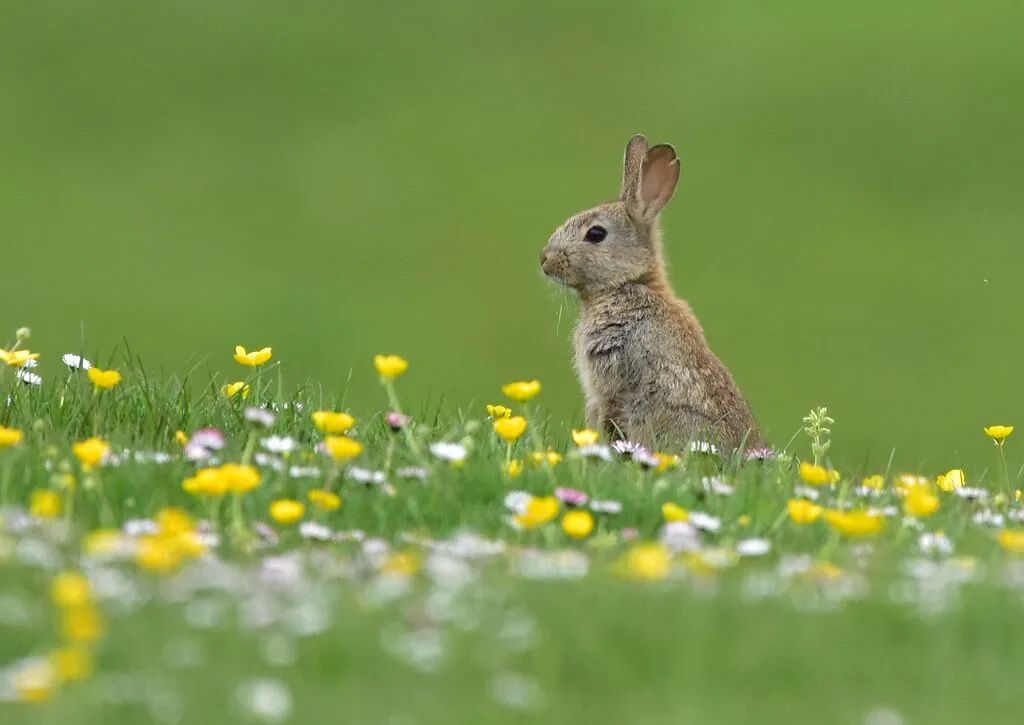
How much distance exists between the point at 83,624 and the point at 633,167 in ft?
24.4

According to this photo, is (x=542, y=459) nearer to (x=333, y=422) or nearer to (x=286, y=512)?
(x=333, y=422)

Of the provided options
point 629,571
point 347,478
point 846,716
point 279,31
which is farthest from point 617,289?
point 279,31

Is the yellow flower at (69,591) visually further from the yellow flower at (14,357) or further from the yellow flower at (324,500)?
the yellow flower at (14,357)

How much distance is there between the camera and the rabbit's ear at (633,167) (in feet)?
36.6

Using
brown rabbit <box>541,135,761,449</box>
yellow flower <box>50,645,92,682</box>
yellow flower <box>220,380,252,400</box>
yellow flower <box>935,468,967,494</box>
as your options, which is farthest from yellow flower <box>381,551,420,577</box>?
brown rabbit <box>541,135,761,449</box>

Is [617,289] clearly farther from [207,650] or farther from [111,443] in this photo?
[207,650]

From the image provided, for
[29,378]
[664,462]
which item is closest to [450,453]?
[664,462]

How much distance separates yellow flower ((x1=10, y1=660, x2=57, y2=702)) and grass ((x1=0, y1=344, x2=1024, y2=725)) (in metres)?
0.02

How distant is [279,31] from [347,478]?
17.9 metres

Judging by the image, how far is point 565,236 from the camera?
36.7ft

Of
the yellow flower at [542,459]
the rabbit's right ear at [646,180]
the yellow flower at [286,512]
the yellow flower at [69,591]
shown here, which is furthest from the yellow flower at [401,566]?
the rabbit's right ear at [646,180]

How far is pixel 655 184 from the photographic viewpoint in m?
11.2

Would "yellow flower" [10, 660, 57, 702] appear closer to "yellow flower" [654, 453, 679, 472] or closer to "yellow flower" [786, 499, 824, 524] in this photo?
"yellow flower" [786, 499, 824, 524]

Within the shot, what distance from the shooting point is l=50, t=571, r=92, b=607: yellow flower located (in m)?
4.25
